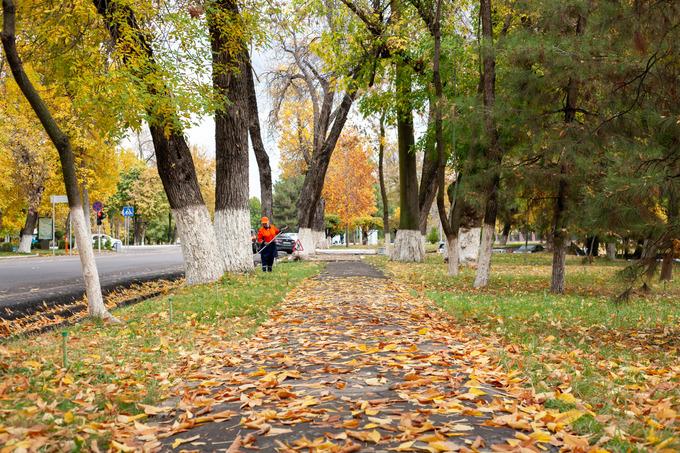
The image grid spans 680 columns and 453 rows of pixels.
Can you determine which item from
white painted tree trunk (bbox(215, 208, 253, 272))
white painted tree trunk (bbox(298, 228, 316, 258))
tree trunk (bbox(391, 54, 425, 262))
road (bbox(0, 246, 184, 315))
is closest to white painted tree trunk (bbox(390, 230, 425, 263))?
tree trunk (bbox(391, 54, 425, 262))

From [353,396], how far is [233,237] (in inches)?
469

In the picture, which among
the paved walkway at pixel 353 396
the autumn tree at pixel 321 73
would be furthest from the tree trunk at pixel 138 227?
the paved walkway at pixel 353 396

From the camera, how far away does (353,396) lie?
5.12 metres

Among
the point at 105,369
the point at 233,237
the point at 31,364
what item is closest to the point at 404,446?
the point at 105,369

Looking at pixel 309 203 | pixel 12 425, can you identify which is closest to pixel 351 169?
pixel 309 203

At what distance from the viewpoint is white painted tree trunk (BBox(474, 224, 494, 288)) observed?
15125 millimetres

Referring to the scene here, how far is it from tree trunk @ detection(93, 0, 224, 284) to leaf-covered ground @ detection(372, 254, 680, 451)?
4.85 m

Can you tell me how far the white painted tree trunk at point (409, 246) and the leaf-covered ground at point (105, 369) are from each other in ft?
51.8

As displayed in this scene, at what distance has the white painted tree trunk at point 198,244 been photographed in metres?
14.1

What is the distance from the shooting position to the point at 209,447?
4.07 metres

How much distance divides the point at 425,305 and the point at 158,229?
84816 mm

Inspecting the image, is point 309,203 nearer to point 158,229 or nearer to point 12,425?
point 12,425

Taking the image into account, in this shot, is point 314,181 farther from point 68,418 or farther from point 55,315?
point 68,418

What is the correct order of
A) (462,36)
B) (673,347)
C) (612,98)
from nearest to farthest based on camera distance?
(673,347), (612,98), (462,36)
